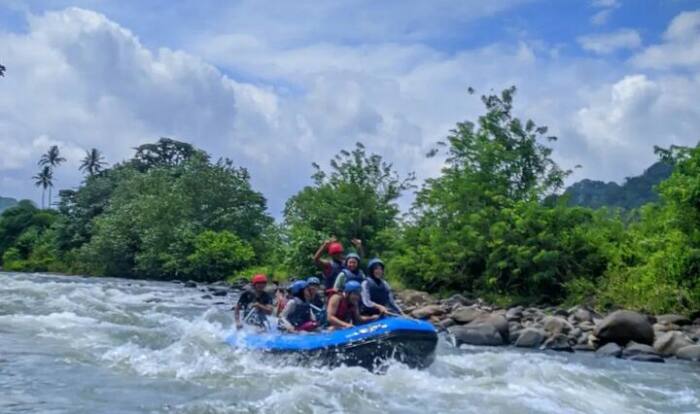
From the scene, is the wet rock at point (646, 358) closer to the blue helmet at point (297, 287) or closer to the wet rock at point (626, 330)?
the wet rock at point (626, 330)

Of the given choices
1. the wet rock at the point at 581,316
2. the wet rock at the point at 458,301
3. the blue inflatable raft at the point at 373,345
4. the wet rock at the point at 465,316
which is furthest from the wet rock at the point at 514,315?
the blue inflatable raft at the point at 373,345

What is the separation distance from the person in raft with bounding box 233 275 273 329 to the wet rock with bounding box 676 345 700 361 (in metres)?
8.24

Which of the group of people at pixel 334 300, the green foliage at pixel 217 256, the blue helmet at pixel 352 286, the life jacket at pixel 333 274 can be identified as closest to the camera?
the blue helmet at pixel 352 286

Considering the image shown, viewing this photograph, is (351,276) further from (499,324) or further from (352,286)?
(499,324)

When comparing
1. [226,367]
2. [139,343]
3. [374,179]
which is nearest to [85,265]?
[374,179]

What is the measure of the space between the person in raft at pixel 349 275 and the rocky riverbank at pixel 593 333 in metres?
5.21

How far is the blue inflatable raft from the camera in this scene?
10.6m

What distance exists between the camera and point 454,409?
8945 millimetres

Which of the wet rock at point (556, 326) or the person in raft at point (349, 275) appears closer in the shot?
the person in raft at point (349, 275)

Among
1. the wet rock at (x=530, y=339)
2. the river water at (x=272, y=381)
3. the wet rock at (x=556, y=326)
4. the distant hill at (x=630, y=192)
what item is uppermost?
the distant hill at (x=630, y=192)

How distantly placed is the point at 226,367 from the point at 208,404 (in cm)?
280

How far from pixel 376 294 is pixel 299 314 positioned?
1.38 metres

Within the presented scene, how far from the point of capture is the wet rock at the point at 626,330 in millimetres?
16172

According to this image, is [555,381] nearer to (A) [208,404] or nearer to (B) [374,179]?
(A) [208,404]
